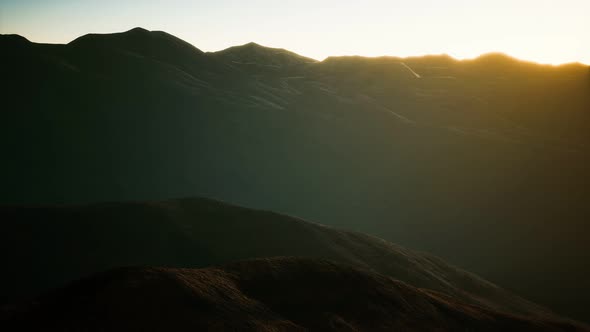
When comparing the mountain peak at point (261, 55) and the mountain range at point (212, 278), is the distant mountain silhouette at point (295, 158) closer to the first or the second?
the mountain range at point (212, 278)

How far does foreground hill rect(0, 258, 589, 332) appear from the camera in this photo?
923 centimetres

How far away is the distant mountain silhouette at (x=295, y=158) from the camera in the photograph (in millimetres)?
51562

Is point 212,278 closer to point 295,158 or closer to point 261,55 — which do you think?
point 295,158

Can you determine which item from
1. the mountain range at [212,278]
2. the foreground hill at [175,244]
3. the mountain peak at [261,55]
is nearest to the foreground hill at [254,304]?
the mountain range at [212,278]

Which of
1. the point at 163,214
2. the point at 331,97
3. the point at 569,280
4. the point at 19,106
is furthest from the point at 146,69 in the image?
the point at 569,280

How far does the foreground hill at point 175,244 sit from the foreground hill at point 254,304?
510 inches

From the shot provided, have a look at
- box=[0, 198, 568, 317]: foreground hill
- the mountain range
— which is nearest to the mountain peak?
box=[0, 198, 568, 317]: foreground hill

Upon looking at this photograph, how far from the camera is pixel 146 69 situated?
72.1m

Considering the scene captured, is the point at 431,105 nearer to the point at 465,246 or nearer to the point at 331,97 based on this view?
the point at 331,97

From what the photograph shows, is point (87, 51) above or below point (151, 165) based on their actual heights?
above

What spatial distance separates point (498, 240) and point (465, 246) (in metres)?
3.56

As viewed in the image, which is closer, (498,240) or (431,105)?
(498,240)

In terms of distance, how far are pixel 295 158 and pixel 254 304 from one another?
53.6 m

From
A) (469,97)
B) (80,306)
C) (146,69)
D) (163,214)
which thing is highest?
(469,97)
